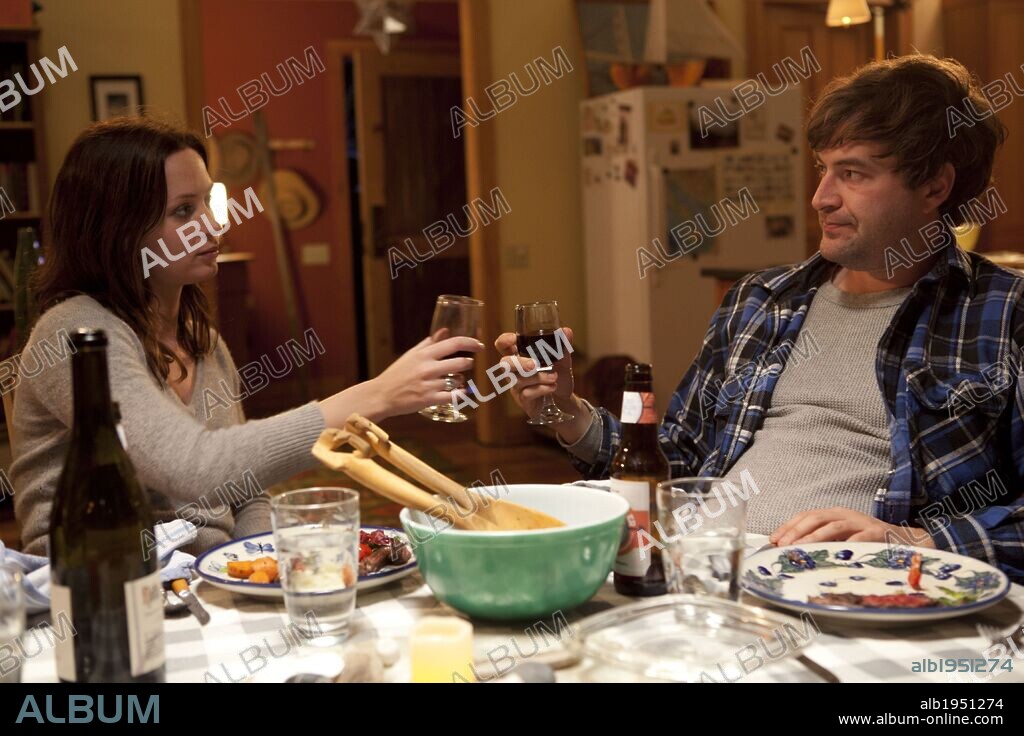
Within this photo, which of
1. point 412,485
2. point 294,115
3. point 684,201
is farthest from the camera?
point 294,115

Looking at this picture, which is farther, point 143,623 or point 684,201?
point 684,201

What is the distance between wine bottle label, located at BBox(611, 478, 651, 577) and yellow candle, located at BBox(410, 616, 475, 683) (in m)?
0.29

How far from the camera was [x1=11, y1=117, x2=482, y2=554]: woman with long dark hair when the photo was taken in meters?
1.46

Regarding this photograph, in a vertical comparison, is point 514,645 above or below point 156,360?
below

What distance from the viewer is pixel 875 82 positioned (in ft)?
5.95

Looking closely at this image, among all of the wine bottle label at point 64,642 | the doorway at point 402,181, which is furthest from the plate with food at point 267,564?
the doorway at point 402,181

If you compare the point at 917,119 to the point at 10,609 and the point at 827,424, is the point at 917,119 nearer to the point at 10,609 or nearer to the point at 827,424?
the point at 827,424

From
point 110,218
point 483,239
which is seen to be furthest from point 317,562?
point 483,239

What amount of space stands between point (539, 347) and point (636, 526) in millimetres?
437

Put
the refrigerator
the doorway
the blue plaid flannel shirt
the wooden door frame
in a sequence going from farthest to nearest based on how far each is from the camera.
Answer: the doorway, the wooden door frame, the refrigerator, the blue plaid flannel shirt

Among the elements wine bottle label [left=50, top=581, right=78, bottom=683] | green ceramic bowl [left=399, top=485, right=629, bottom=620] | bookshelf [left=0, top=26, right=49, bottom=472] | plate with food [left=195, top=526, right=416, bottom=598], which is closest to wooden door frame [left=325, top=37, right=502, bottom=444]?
bookshelf [left=0, top=26, right=49, bottom=472]

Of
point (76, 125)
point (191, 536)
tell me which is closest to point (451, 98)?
point (76, 125)

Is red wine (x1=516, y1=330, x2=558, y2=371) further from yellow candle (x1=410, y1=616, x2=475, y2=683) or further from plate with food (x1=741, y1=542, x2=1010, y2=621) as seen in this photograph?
yellow candle (x1=410, y1=616, x2=475, y2=683)

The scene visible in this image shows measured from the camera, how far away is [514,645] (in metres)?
1.08
